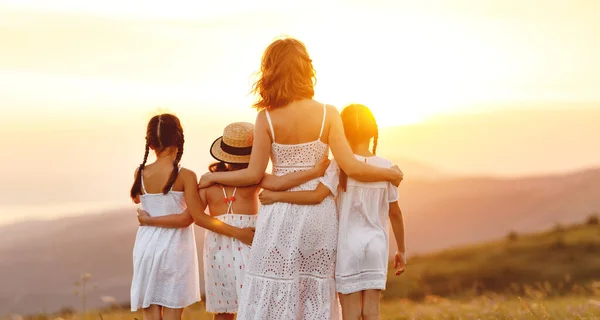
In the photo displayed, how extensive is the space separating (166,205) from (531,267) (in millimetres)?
18136

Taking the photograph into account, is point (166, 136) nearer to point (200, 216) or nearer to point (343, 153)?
point (200, 216)

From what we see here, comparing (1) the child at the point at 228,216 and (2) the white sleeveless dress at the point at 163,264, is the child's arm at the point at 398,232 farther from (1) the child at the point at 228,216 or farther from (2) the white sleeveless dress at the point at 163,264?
(2) the white sleeveless dress at the point at 163,264

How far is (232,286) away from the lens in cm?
695

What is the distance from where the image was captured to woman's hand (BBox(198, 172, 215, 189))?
685 centimetres

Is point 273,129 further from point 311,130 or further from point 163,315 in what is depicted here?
point 163,315

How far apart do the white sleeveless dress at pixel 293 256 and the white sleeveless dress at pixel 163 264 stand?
0.78m

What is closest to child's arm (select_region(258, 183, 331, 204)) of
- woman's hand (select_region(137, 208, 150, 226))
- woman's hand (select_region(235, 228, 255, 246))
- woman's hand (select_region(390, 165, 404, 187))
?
woman's hand (select_region(235, 228, 255, 246))

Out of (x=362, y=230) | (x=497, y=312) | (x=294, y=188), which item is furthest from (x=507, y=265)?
(x=294, y=188)

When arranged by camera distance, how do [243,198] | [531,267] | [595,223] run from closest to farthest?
[243,198]
[531,267]
[595,223]

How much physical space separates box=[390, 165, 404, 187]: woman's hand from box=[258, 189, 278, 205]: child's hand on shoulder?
41.0 inches

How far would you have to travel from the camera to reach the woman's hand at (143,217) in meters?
7.21

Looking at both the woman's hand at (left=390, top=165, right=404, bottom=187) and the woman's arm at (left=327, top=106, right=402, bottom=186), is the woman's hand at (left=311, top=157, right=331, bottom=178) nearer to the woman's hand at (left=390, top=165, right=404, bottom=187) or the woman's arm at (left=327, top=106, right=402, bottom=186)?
the woman's arm at (left=327, top=106, right=402, bottom=186)

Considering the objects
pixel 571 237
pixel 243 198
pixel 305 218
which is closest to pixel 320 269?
pixel 305 218

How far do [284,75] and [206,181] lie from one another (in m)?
1.27
